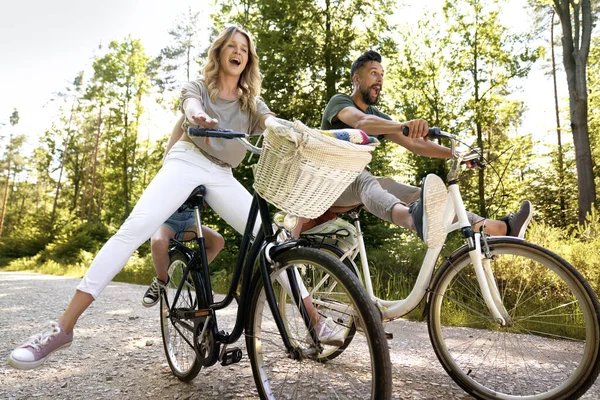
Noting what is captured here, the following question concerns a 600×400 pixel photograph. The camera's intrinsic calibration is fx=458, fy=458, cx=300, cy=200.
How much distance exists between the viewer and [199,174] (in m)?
2.65

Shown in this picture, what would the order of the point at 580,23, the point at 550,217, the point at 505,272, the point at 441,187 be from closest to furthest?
1. the point at 441,187
2. the point at 505,272
3. the point at 580,23
4. the point at 550,217

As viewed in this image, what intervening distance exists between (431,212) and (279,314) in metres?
1.06

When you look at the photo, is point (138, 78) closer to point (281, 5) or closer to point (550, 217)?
point (281, 5)

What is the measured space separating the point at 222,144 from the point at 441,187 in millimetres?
1291

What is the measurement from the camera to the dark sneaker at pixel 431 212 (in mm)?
2542

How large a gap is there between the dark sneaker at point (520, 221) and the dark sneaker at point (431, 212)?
1.42ft

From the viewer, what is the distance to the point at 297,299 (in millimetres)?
2170

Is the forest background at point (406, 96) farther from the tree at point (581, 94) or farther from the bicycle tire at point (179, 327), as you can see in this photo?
the bicycle tire at point (179, 327)

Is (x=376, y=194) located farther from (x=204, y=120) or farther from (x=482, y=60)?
(x=482, y=60)

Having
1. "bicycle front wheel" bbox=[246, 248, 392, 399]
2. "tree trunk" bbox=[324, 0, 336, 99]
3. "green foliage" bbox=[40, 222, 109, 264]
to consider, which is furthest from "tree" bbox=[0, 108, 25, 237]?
"bicycle front wheel" bbox=[246, 248, 392, 399]

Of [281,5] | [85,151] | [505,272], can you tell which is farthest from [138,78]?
[505,272]

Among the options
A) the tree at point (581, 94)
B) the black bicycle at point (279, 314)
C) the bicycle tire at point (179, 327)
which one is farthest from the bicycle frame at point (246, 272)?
the tree at point (581, 94)

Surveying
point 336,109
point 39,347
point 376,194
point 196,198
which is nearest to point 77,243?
point 336,109

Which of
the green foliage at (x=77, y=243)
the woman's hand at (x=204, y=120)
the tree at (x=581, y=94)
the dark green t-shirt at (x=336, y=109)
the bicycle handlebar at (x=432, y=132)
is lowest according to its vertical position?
the green foliage at (x=77, y=243)
